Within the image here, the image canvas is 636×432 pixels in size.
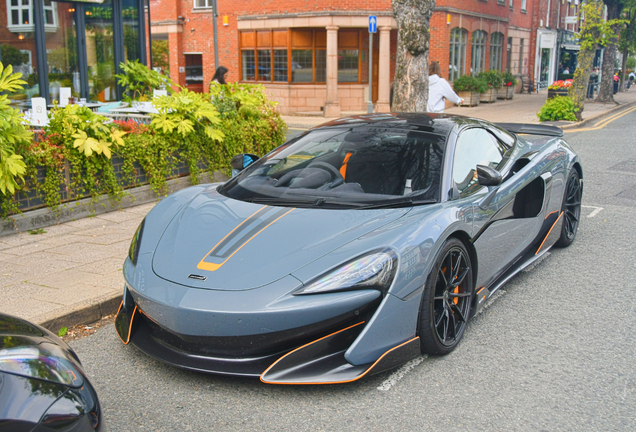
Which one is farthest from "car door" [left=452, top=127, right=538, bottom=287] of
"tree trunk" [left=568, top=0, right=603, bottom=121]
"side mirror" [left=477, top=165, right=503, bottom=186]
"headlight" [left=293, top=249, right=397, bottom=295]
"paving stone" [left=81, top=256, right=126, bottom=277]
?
"tree trunk" [left=568, top=0, right=603, bottom=121]

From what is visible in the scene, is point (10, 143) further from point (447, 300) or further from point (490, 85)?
point (490, 85)

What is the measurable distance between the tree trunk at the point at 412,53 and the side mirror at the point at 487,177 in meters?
7.18

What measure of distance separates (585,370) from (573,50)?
5172 centimetres

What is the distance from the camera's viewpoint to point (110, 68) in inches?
527

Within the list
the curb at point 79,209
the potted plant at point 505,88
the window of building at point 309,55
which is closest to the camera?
the curb at point 79,209

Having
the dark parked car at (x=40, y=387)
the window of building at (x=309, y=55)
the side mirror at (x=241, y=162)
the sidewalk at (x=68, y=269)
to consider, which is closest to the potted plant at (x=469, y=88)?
the window of building at (x=309, y=55)

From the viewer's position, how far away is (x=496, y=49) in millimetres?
33875

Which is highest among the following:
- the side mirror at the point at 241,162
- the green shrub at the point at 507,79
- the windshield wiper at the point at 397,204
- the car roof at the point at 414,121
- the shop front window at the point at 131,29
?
the shop front window at the point at 131,29

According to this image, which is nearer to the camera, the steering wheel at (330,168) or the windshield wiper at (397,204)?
the windshield wiper at (397,204)

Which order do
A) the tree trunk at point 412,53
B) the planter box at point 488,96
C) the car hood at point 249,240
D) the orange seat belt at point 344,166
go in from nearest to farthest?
1. the car hood at point 249,240
2. the orange seat belt at point 344,166
3. the tree trunk at point 412,53
4. the planter box at point 488,96

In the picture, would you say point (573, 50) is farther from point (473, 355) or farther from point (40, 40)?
point (473, 355)

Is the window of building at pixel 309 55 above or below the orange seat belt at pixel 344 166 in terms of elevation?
above

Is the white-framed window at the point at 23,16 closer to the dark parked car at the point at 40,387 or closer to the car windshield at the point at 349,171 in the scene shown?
the car windshield at the point at 349,171

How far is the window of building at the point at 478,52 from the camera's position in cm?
3050
